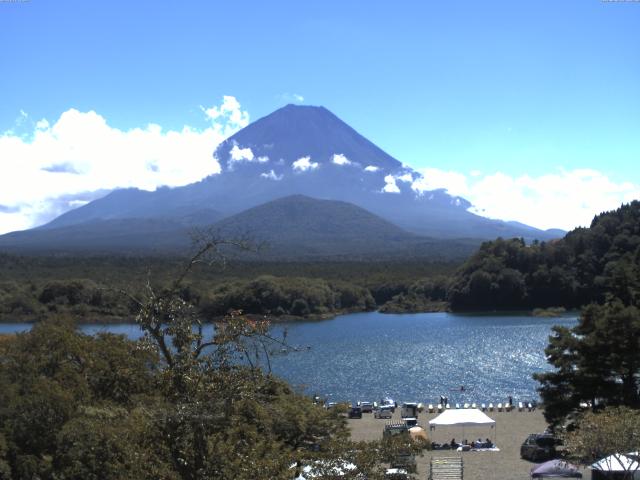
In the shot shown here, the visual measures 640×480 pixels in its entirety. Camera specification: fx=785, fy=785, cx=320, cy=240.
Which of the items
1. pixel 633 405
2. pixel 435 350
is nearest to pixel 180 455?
pixel 633 405

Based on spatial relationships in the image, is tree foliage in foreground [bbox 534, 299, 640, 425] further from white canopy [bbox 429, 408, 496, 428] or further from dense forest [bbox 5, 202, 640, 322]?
dense forest [bbox 5, 202, 640, 322]

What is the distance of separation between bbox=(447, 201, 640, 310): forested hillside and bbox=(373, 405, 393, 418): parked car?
139 ft

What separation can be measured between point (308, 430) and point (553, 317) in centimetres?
5054

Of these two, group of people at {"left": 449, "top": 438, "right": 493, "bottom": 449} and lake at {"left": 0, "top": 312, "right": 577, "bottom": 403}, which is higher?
group of people at {"left": 449, "top": 438, "right": 493, "bottom": 449}

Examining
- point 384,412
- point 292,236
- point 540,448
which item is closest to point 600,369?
point 540,448

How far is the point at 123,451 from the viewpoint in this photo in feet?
25.2

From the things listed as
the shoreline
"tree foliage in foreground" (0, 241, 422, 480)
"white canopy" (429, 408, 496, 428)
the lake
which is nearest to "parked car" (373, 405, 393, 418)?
the lake

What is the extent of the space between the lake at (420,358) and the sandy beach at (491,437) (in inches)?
102

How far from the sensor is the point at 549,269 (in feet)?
222

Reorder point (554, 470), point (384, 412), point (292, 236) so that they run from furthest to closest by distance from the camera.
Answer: point (292, 236)
point (384, 412)
point (554, 470)

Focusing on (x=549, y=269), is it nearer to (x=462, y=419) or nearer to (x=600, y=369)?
(x=462, y=419)

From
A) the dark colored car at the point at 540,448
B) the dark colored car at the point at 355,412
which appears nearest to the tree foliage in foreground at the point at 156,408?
the dark colored car at the point at 540,448

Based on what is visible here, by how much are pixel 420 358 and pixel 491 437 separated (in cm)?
2050

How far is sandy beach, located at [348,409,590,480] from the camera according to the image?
1560cm
